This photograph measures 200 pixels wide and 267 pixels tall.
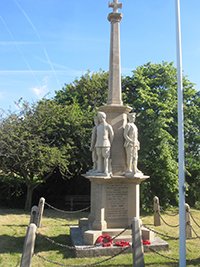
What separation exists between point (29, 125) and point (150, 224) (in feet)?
26.9

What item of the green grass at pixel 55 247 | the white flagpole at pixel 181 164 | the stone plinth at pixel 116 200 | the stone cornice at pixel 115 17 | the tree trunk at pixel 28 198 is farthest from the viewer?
the tree trunk at pixel 28 198

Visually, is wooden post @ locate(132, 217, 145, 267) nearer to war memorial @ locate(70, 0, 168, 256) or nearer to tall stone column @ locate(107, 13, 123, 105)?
war memorial @ locate(70, 0, 168, 256)

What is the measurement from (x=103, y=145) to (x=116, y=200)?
5.55 feet

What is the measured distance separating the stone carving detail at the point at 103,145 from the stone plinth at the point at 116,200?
0.33 metres

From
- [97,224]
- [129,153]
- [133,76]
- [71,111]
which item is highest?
[133,76]

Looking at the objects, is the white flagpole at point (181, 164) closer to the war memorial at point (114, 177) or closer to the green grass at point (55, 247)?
the green grass at point (55, 247)

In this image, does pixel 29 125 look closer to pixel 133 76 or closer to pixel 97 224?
pixel 133 76

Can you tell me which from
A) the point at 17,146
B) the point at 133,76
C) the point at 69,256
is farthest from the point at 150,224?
the point at 133,76

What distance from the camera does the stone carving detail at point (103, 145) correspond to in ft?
29.5

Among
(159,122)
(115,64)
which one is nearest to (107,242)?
(115,64)

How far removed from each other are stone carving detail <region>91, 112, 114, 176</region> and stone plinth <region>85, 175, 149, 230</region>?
0.33 metres

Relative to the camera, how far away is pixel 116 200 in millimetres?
9156

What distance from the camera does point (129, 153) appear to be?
30.1ft

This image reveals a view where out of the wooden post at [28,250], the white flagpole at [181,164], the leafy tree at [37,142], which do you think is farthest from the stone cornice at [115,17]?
the leafy tree at [37,142]
